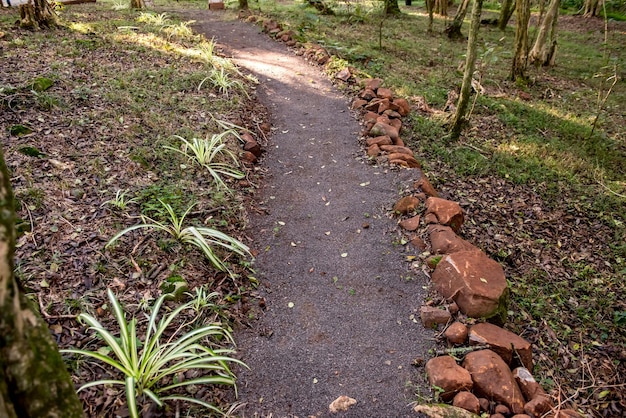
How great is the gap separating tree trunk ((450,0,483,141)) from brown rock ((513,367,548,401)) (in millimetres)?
3623

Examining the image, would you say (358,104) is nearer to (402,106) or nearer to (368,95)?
(368,95)

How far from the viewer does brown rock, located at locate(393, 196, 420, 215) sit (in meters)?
3.70

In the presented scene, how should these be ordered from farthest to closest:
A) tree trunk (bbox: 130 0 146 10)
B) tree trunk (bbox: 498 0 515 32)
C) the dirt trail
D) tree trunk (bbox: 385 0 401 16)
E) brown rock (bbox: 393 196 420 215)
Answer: tree trunk (bbox: 385 0 401 16) < tree trunk (bbox: 498 0 515 32) < tree trunk (bbox: 130 0 146 10) < brown rock (bbox: 393 196 420 215) < the dirt trail

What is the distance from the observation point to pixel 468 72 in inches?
194

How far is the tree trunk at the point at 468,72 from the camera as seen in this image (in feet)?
14.9

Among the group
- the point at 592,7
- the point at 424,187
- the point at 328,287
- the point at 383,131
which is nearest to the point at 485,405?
the point at 328,287

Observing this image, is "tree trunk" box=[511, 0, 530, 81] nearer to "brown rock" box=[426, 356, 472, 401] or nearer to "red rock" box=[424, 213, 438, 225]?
"red rock" box=[424, 213, 438, 225]

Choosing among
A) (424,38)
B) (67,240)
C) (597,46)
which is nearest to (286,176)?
(67,240)

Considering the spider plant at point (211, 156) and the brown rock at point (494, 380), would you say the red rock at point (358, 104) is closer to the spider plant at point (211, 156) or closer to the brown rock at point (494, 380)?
the spider plant at point (211, 156)

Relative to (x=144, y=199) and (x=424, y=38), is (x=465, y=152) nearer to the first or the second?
(x=144, y=199)

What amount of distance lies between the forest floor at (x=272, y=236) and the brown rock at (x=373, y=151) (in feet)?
0.44

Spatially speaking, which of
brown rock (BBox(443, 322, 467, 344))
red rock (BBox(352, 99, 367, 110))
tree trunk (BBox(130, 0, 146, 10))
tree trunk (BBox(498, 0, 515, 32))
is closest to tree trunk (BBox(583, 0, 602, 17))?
tree trunk (BBox(498, 0, 515, 32))

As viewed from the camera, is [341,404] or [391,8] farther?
[391,8]

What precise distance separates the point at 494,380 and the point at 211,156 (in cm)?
303
